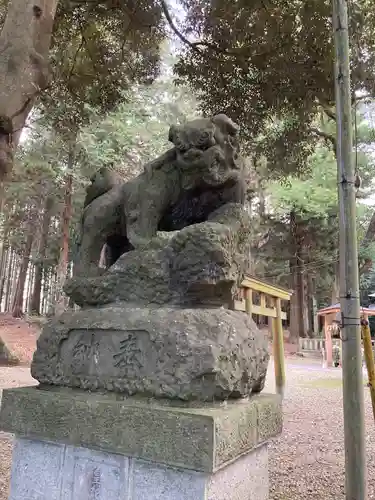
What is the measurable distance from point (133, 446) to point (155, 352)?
1.07 ft

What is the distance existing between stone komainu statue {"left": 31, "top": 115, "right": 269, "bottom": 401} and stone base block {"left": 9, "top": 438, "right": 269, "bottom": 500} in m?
0.25

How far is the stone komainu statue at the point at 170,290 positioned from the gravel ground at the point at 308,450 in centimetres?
188

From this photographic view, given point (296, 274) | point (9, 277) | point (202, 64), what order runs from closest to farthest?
1. point (202, 64)
2. point (296, 274)
3. point (9, 277)

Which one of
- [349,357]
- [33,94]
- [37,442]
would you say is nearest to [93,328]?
[37,442]

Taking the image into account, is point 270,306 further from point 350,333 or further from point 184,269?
point 184,269

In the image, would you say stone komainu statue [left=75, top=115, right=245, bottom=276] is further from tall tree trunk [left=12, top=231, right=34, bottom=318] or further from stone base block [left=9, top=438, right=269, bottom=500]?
tall tree trunk [left=12, top=231, right=34, bottom=318]

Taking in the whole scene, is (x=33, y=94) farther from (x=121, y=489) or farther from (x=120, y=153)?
(x=120, y=153)

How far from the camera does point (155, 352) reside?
162cm

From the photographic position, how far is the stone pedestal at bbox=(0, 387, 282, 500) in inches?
56.5

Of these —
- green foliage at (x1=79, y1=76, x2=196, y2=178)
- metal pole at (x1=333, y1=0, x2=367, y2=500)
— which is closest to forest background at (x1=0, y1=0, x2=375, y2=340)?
metal pole at (x1=333, y1=0, x2=367, y2=500)

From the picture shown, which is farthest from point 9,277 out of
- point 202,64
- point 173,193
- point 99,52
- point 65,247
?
point 173,193

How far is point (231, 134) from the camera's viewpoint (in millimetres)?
1978

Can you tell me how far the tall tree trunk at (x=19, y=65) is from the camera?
11.3 ft

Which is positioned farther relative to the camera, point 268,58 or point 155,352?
point 268,58
